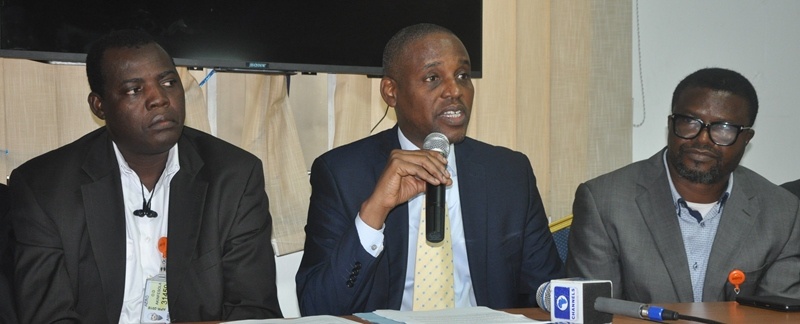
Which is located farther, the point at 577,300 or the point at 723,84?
the point at 723,84

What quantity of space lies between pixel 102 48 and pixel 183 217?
63 centimetres

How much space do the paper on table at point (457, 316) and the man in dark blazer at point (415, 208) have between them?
17.1 inches

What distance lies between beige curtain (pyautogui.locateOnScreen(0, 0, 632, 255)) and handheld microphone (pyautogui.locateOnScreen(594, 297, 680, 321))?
6.48 ft

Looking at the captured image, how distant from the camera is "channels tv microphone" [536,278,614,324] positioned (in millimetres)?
2213

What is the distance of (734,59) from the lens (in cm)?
478

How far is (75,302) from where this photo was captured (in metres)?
2.84

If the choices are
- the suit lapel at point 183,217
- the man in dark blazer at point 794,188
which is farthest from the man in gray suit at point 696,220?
the suit lapel at point 183,217

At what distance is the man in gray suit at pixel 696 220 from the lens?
2.99 metres

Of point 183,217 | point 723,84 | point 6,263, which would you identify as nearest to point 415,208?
point 183,217

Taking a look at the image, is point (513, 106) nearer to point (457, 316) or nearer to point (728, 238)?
point (728, 238)

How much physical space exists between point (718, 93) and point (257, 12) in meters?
1.80

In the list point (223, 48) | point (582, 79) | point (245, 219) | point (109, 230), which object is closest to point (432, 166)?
point (245, 219)

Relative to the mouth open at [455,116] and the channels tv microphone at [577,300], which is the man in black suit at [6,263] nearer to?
the mouth open at [455,116]

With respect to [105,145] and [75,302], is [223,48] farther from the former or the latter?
[75,302]
